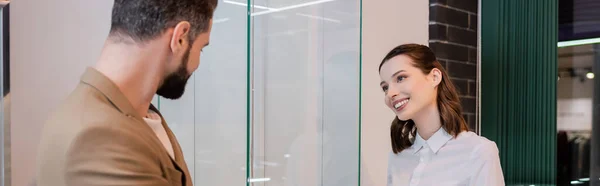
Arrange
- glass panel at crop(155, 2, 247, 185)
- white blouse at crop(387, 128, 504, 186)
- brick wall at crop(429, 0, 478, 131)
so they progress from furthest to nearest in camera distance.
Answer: brick wall at crop(429, 0, 478, 131) → white blouse at crop(387, 128, 504, 186) → glass panel at crop(155, 2, 247, 185)

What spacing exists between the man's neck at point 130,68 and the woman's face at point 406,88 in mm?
1035

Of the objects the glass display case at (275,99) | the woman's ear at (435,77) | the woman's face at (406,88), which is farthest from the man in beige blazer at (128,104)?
the woman's ear at (435,77)

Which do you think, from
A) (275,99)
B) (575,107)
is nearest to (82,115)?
(275,99)

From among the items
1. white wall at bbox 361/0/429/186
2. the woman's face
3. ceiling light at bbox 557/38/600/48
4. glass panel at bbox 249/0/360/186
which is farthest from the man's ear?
ceiling light at bbox 557/38/600/48

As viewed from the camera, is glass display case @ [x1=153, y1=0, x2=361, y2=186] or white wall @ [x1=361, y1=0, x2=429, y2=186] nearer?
glass display case @ [x1=153, y1=0, x2=361, y2=186]

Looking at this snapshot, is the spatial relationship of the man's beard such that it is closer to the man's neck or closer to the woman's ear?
the man's neck

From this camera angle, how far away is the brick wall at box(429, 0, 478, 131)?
3.04m

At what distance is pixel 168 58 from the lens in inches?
38.3

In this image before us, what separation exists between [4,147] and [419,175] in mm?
1273

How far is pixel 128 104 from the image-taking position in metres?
0.93

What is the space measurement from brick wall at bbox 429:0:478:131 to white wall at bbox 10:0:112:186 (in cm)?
191

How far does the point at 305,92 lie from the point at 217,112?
0.34m

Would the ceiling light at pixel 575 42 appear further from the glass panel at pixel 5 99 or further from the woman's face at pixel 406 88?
the glass panel at pixel 5 99

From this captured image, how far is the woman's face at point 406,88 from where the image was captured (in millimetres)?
1826
